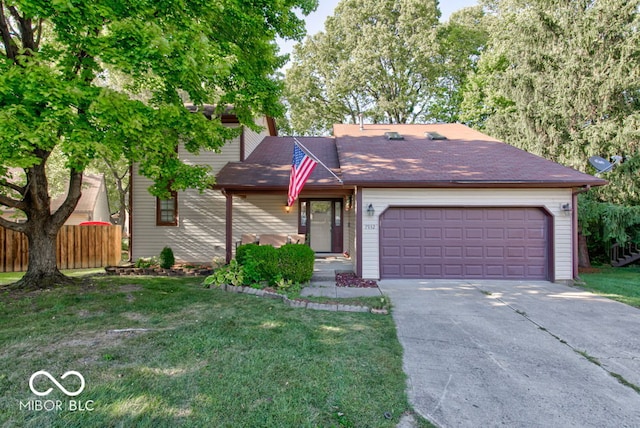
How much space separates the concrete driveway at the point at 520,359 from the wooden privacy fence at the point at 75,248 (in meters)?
11.1

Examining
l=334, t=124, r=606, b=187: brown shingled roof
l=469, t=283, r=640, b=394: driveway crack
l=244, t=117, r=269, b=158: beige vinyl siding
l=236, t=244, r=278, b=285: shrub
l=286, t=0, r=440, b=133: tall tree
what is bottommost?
l=469, t=283, r=640, b=394: driveway crack

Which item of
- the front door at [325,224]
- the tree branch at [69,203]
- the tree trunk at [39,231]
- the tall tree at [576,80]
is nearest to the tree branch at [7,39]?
the tree trunk at [39,231]

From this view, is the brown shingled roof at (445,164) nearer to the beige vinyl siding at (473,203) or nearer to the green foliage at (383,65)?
the beige vinyl siding at (473,203)

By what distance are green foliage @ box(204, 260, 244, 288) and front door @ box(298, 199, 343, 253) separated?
435 centimetres

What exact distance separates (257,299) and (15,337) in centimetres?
346

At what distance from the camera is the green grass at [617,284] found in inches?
263

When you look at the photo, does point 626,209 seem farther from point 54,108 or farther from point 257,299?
point 54,108

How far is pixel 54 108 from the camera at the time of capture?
4582 mm

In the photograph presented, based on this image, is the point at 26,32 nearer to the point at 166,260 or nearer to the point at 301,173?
the point at 166,260

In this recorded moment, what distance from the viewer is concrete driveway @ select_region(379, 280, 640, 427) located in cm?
269

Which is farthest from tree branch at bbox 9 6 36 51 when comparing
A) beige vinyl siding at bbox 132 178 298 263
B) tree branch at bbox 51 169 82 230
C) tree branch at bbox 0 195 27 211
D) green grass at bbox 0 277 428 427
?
green grass at bbox 0 277 428 427

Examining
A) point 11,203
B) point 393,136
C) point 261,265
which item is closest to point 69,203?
point 11,203

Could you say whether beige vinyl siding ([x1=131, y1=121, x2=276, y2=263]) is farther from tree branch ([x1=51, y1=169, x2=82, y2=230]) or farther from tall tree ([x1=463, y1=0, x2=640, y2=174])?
tall tree ([x1=463, y1=0, x2=640, y2=174])

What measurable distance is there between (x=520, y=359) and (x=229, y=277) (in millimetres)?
5559
